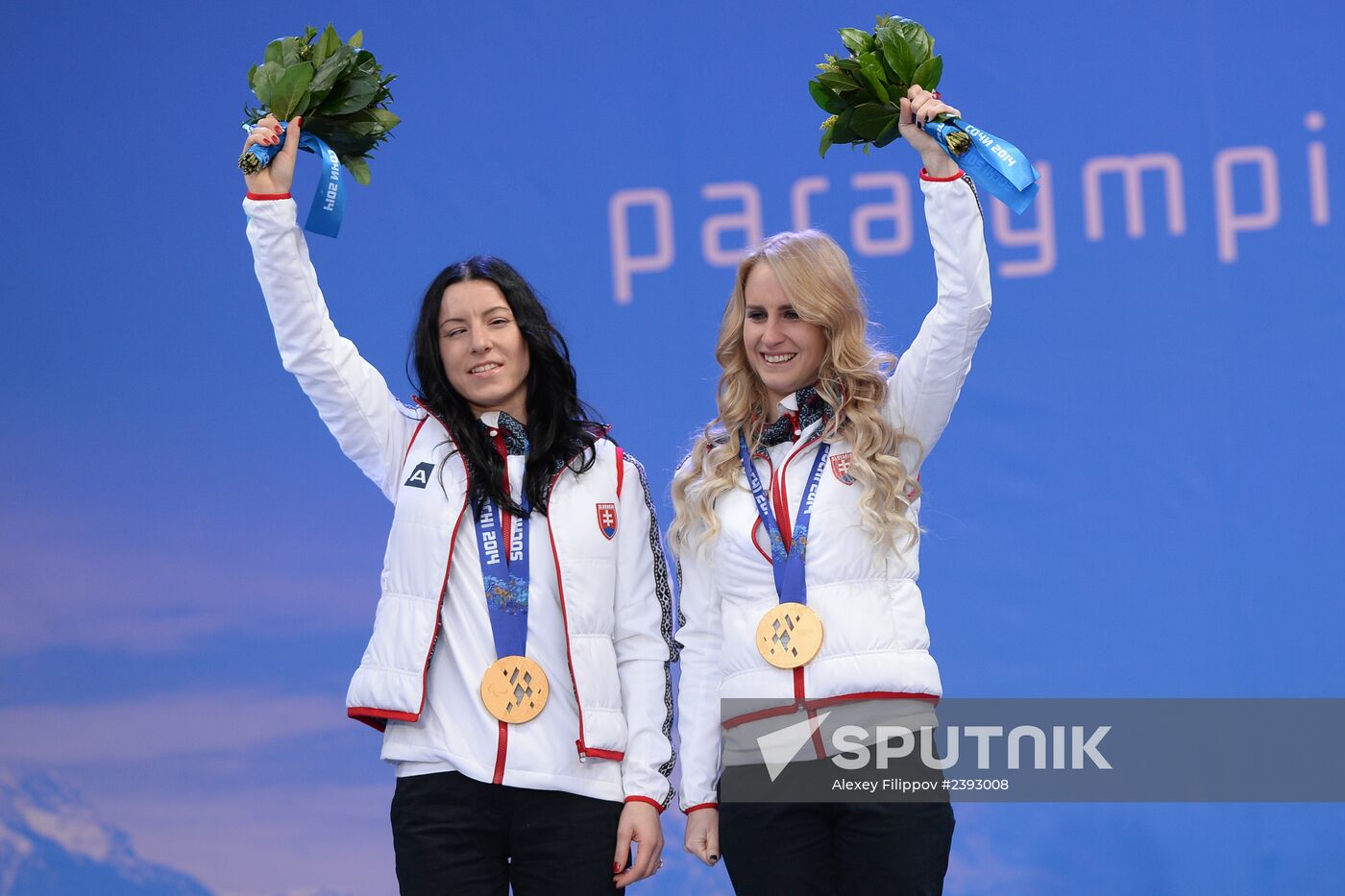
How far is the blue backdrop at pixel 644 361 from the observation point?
3713mm

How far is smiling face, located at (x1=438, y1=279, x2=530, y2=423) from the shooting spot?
244 cm

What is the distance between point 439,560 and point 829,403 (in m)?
0.66

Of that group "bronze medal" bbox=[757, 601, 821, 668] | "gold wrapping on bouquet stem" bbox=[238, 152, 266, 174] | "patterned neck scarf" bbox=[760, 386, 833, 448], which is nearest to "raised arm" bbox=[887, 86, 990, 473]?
"patterned neck scarf" bbox=[760, 386, 833, 448]

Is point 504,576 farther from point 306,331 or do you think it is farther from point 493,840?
point 306,331

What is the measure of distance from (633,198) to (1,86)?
1.84m

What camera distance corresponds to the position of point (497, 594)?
7.55 feet

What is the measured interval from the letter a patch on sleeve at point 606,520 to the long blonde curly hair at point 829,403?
10 centimetres

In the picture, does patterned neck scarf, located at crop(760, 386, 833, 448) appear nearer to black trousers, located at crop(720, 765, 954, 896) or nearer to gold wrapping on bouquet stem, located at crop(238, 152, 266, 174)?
black trousers, located at crop(720, 765, 954, 896)

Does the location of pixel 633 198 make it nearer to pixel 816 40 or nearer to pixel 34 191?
pixel 816 40

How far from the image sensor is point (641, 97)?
13.0 feet

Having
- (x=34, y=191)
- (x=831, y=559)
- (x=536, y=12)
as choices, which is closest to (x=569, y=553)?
(x=831, y=559)

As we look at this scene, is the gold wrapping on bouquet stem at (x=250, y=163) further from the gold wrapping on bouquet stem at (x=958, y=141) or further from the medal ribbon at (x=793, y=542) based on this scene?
the gold wrapping on bouquet stem at (x=958, y=141)

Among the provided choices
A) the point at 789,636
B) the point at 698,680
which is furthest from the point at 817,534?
the point at 698,680

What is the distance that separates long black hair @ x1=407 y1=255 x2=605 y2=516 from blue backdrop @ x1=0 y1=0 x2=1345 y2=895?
1.41 meters
